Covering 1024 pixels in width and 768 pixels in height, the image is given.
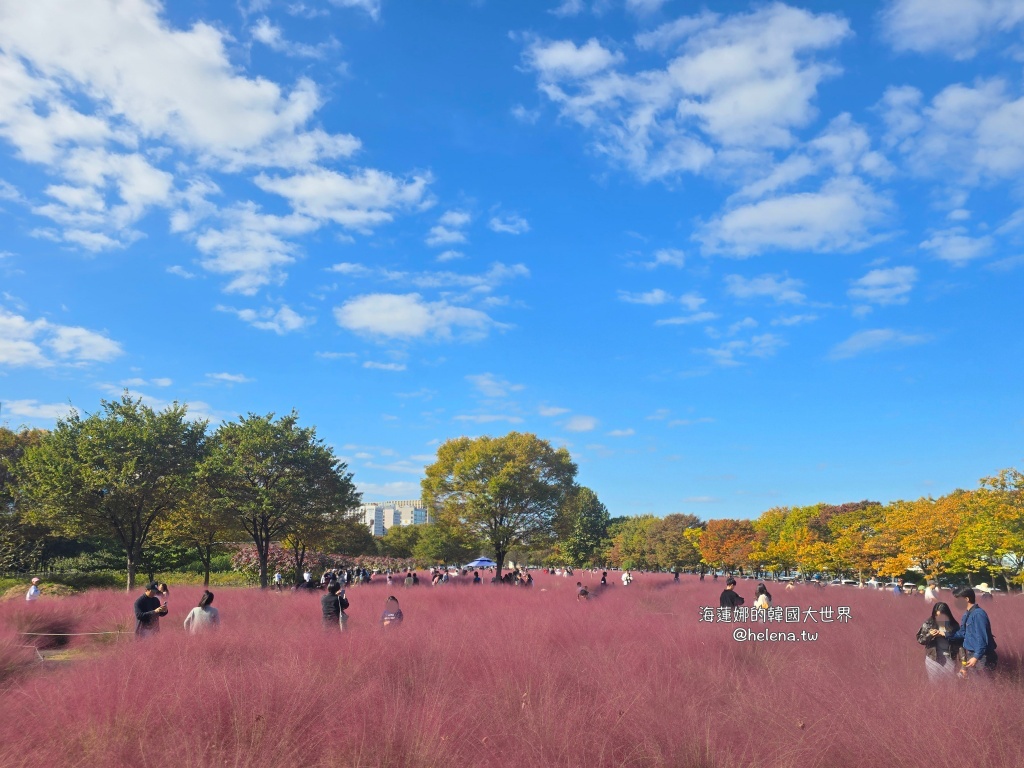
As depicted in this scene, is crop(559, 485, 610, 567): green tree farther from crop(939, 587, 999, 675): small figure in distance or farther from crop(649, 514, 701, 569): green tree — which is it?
crop(939, 587, 999, 675): small figure in distance

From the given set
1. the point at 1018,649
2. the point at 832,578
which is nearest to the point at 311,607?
the point at 1018,649

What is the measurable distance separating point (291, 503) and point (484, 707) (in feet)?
77.2

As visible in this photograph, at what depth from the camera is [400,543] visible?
86.6 m

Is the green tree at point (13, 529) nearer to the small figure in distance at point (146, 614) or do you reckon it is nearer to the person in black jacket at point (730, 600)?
the small figure in distance at point (146, 614)

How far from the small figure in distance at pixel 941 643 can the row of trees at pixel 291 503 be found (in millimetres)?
24024

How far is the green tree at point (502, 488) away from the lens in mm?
39781

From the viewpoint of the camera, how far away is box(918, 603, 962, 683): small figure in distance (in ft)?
23.9

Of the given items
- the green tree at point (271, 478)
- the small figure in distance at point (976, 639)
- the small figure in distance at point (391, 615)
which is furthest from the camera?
the green tree at point (271, 478)

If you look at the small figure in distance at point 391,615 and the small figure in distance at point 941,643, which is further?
the small figure in distance at point 391,615

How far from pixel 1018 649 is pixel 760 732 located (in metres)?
7.97

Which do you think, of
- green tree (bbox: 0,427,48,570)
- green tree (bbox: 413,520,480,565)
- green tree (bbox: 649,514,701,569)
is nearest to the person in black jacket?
green tree (bbox: 413,520,480,565)

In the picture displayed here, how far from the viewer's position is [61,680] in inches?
235

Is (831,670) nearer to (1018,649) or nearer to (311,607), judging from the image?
(1018,649)

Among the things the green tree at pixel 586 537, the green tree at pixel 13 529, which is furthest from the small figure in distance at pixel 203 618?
the green tree at pixel 586 537
